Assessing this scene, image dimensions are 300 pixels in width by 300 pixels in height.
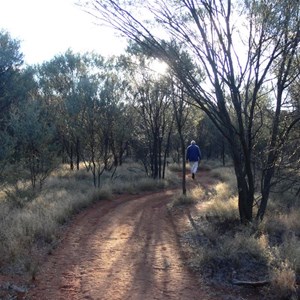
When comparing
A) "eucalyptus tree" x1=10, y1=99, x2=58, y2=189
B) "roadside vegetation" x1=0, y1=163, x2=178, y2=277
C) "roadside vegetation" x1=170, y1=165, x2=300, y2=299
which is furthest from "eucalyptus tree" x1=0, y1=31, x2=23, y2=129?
"roadside vegetation" x1=170, y1=165, x2=300, y2=299

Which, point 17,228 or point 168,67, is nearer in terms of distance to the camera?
point 17,228

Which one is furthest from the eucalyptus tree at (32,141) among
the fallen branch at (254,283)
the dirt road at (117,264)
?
the fallen branch at (254,283)

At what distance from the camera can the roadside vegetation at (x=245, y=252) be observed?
588 centimetres

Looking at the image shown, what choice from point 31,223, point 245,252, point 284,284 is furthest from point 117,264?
point 284,284

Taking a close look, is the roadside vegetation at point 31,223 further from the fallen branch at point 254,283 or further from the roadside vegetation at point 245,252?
the fallen branch at point 254,283

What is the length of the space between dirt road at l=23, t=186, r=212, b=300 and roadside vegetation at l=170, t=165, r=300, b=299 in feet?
1.30

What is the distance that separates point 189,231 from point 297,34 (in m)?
4.96

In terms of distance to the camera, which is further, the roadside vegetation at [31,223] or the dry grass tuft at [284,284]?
the roadside vegetation at [31,223]

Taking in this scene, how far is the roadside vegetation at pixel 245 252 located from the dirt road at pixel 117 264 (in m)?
0.40

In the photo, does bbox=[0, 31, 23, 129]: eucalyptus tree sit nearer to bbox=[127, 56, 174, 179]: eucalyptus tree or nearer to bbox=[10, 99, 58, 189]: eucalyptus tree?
bbox=[10, 99, 58, 189]: eucalyptus tree

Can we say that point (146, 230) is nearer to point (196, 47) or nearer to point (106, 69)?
point (196, 47)

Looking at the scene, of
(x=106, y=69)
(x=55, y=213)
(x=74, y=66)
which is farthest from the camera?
(x=74, y=66)

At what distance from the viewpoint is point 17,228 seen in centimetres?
808

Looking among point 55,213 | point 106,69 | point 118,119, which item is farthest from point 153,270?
point 106,69
